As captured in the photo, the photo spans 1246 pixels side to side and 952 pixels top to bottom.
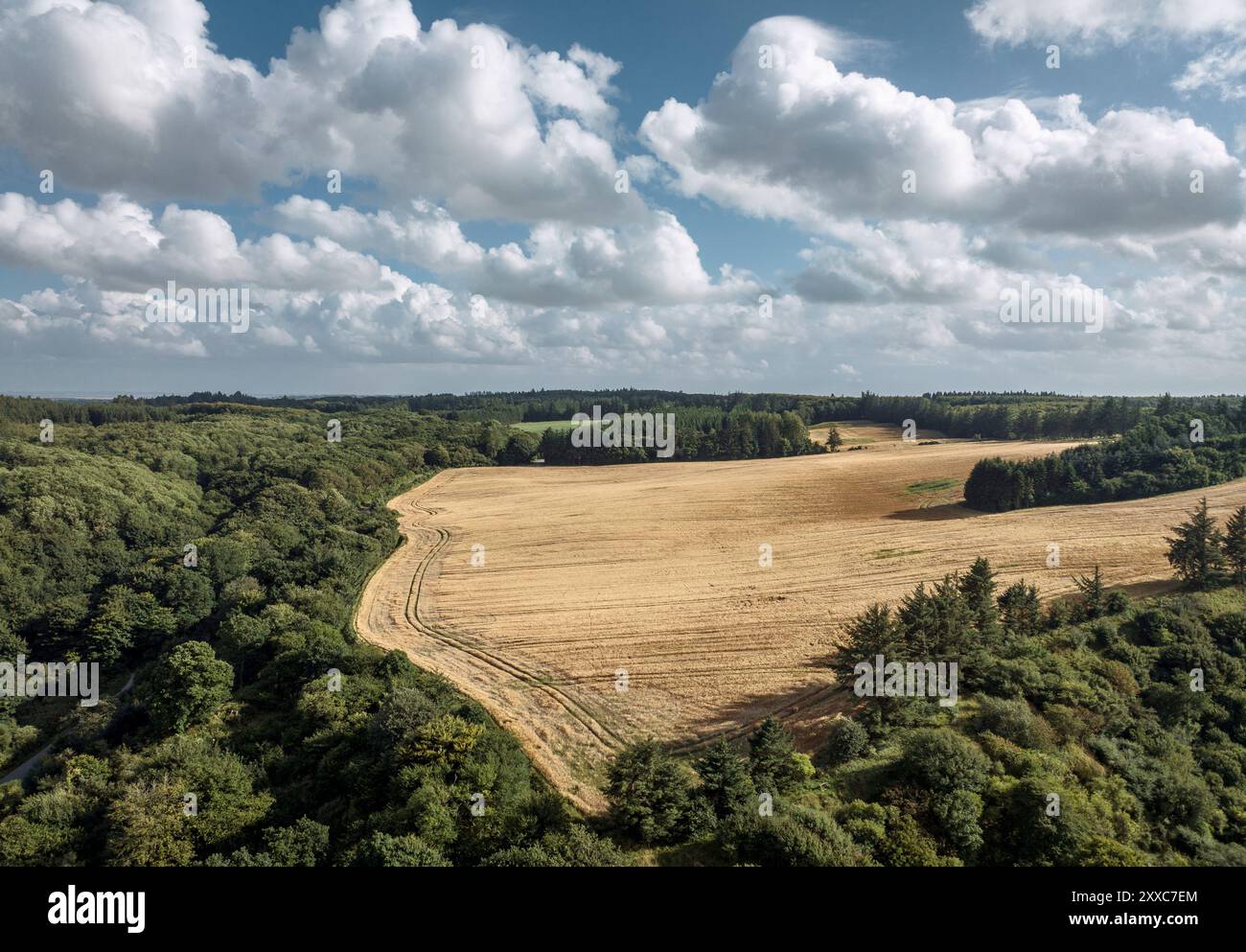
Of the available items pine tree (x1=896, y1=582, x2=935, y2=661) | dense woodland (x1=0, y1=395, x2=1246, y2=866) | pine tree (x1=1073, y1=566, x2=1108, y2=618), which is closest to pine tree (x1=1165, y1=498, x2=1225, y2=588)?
dense woodland (x1=0, y1=395, x2=1246, y2=866)

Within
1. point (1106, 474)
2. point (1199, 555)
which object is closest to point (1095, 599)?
point (1199, 555)

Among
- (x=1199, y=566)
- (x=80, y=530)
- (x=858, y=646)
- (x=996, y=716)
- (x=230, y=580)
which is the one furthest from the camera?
(x=80, y=530)

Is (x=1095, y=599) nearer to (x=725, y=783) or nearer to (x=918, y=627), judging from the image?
(x=918, y=627)

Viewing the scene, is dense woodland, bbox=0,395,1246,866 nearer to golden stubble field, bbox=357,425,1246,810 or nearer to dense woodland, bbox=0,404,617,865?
dense woodland, bbox=0,404,617,865

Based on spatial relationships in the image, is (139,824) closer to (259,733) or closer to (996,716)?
(259,733)

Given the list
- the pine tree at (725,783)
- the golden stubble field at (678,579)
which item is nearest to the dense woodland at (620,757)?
the pine tree at (725,783)

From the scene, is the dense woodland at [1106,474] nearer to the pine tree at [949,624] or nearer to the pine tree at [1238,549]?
the pine tree at [1238,549]
